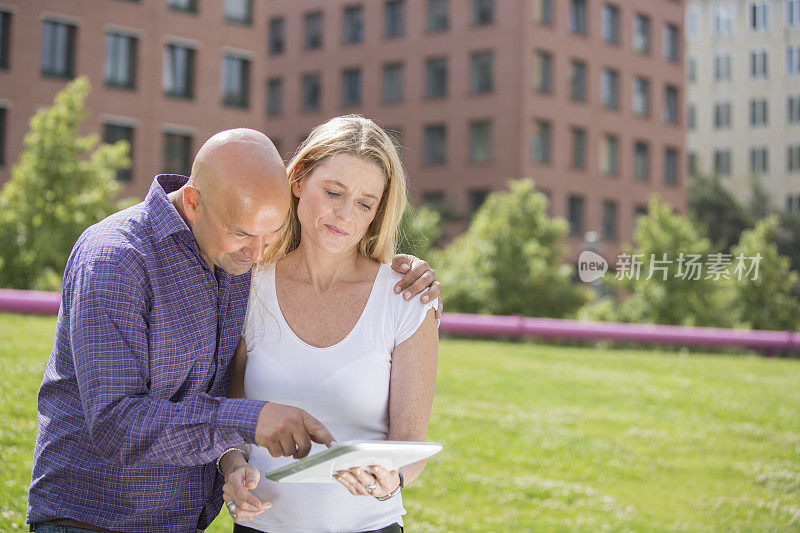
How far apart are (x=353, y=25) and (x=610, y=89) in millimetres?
14062

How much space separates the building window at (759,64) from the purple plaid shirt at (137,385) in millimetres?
53150

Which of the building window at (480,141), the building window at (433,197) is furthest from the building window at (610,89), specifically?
the building window at (433,197)

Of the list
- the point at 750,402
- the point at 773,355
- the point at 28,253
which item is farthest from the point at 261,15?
the point at 750,402

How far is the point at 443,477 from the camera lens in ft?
27.6

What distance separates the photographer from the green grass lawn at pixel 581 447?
768 centimetres

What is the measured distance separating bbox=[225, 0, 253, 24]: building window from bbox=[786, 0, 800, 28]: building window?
2337 cm

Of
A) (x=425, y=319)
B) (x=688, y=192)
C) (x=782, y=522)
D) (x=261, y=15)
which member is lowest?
(x=782, y=522)

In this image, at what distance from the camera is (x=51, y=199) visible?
1883cm

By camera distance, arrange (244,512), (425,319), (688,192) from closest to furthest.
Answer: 1. (244,512)
2. (425,319)
3. (688,192)

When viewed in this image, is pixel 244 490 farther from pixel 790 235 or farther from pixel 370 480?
pixel 790 235

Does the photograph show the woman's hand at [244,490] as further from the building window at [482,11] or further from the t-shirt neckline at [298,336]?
the building window at [482,11]

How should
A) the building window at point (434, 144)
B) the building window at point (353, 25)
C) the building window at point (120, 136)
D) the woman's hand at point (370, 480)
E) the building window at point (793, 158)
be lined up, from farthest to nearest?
the building window at point (793, 158) < the building window at point (353, 25) < the building window at point (434, 144) < the building window at point (120, 136) < the woman's hand at point (370, 480)

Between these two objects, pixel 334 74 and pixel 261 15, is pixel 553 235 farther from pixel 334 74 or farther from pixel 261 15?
pixel 334 74

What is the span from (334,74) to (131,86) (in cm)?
1714
